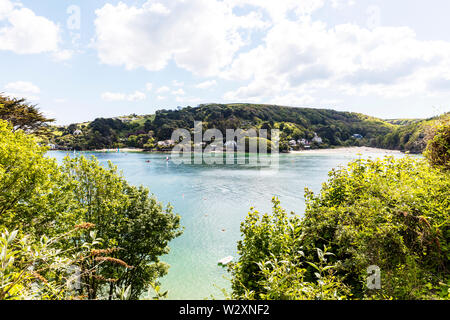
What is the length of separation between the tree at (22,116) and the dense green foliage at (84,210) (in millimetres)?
13329

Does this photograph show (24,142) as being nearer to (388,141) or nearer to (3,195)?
(3,195)

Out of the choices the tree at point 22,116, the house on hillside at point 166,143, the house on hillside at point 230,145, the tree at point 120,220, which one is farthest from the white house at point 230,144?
the tree at point 120,220

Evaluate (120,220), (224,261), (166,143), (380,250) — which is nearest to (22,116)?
(120,220)

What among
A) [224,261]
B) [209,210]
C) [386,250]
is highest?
[386,250]

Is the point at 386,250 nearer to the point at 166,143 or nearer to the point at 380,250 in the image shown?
the point at 380,250

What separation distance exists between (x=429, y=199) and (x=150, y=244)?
17.2 metres

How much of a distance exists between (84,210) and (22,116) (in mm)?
23408

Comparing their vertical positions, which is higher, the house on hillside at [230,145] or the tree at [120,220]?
the house on hillside at [230,145]

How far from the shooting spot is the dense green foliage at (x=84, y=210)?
12172mm

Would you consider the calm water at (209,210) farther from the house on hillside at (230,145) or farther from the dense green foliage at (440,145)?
the house on hillside at (230,145)

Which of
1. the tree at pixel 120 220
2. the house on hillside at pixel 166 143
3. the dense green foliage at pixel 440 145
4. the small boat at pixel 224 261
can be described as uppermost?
the house on hillside at pixel 166 143

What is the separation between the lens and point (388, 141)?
18275cm

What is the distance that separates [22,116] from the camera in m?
28.0
